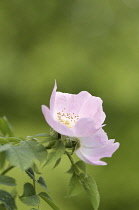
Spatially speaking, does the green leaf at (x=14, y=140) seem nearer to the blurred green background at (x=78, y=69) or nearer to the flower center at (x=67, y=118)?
the flower center at (x=67, y=118)

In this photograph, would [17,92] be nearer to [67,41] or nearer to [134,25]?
[67,41]

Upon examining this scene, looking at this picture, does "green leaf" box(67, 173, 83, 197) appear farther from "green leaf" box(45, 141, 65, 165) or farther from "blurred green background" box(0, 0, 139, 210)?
"blurred green background" box(0, 0, 139, 210)

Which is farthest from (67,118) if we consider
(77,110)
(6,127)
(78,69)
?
(78,69)

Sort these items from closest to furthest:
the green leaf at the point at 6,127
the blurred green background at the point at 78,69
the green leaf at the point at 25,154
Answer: the green leaf at the point at 25,154 → the green leaf at the point at 6,127 → the blurred green background at the point at 78,69

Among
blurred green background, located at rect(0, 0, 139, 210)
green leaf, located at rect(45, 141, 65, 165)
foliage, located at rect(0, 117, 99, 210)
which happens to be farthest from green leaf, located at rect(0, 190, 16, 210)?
blurred green background, located at rect(0, 0, 139, 210)

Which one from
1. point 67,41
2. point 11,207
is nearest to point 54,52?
point 67,41

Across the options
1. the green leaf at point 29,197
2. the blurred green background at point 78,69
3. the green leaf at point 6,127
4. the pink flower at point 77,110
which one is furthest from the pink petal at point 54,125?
the blurred green background at point 78,69

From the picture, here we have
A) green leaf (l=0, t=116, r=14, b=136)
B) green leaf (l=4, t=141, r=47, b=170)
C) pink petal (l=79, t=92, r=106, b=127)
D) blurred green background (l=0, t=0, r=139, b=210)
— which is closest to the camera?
green leaf (l=4, t=141, r=47, b=170)
